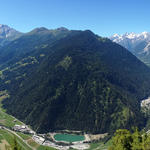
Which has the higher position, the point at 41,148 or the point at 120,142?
the point at 120,142

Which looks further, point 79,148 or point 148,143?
point 79,148

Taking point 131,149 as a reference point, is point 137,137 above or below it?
above

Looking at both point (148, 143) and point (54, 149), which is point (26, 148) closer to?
A: point (54, 149)

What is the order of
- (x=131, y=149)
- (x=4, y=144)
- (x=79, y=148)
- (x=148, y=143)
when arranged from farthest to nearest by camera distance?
(x=79, y=148)
(x=4, y=144)
(x=131, y=149)
(x=148, y=143)

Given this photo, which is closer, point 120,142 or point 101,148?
point 120,142

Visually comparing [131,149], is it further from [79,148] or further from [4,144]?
[4,144]

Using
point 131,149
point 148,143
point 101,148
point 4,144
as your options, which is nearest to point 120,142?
point 131,149

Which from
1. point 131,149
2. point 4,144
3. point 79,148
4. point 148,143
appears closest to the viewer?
point 148,143

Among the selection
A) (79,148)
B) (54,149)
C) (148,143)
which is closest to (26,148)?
(54,149)

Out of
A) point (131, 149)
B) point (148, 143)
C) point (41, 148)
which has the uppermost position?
point (148, 143)
